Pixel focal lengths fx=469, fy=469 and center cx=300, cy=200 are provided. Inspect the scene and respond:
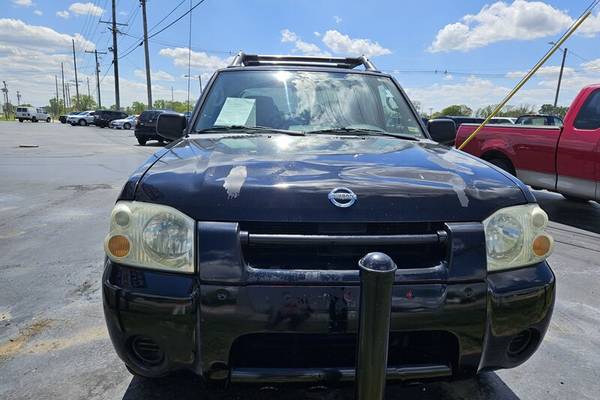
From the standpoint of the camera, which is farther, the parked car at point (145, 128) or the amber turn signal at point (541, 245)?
the parked car at point (145, 128)

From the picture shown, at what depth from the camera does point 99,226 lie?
5824 millimetres

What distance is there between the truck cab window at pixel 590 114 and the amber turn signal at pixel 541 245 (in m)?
5.26

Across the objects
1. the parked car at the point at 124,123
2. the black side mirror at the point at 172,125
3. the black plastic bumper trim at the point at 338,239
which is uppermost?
the black side mirror at the point at 172,125

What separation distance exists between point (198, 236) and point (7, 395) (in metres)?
1.50

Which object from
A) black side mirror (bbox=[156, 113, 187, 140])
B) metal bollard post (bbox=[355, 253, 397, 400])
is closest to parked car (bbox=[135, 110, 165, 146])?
black side mirror (bbox=[156, 113, 187, 140])

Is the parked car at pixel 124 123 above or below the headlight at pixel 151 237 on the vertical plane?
below

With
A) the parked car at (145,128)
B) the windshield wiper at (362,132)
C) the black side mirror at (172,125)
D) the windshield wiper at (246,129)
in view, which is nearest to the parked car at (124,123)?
the parked car at (145,128)

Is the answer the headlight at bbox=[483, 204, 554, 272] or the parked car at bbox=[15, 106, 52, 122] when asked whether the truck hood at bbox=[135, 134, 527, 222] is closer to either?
the headlight at bbox=[483, 204, 554, 272]

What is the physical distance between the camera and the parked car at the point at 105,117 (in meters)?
46.2

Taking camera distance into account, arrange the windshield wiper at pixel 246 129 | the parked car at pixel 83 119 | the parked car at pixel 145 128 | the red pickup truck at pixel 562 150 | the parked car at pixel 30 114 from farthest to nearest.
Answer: the parked car at pixel 30 114, the parked car at pixel 83 119, the parked car at pixel 145 128, the red pickup truck at pixel 562 150, the windshield wiper at pixel 246 129

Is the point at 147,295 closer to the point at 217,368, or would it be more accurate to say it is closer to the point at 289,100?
the point at 217,368

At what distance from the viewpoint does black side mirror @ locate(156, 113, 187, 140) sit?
3.47 metres

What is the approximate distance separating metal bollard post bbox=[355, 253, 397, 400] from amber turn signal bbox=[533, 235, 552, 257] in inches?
39.3

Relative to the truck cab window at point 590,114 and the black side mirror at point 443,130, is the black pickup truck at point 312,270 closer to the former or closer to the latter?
the black side mirror at point 443,130
